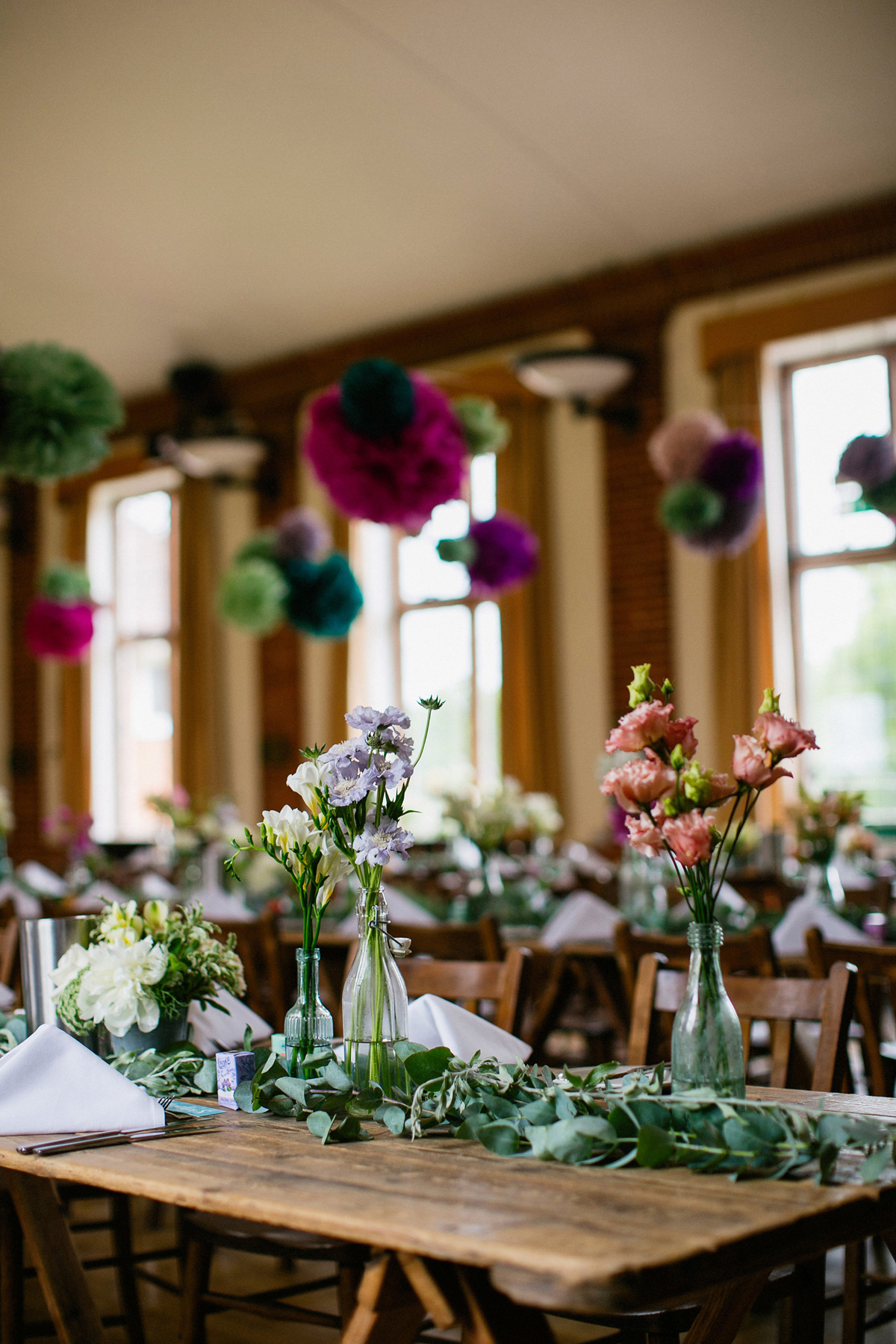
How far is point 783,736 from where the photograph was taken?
64.5 inches

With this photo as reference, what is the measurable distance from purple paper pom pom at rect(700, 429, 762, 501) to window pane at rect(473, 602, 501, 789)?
8.81 ft

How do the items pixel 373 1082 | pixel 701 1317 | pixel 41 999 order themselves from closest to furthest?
pixel 701 1317, pixel 373 1082, pixel 41 999

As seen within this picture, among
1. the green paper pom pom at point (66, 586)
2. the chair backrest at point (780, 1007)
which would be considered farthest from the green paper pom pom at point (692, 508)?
the chair backrest at point (780, 1007)

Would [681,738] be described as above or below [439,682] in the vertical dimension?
below

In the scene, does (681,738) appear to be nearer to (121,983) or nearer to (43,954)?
(121,983)

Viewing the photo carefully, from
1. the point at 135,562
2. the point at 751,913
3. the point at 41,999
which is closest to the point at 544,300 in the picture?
the point at 135,562

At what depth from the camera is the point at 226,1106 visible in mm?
1860

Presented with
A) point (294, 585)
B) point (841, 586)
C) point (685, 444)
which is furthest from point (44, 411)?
point (841, 586)

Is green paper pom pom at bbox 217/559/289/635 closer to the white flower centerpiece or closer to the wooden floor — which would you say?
the wooden floor

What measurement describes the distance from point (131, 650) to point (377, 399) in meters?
7.07

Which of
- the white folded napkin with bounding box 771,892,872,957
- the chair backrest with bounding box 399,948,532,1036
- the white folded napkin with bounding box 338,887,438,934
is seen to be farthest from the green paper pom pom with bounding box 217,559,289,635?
the chair backrest with bounding box 399,948,532,1036

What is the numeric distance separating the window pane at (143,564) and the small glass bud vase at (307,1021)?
8.51 meters

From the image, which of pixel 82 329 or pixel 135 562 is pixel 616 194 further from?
pixel 135 562

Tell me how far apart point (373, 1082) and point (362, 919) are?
21 cm
